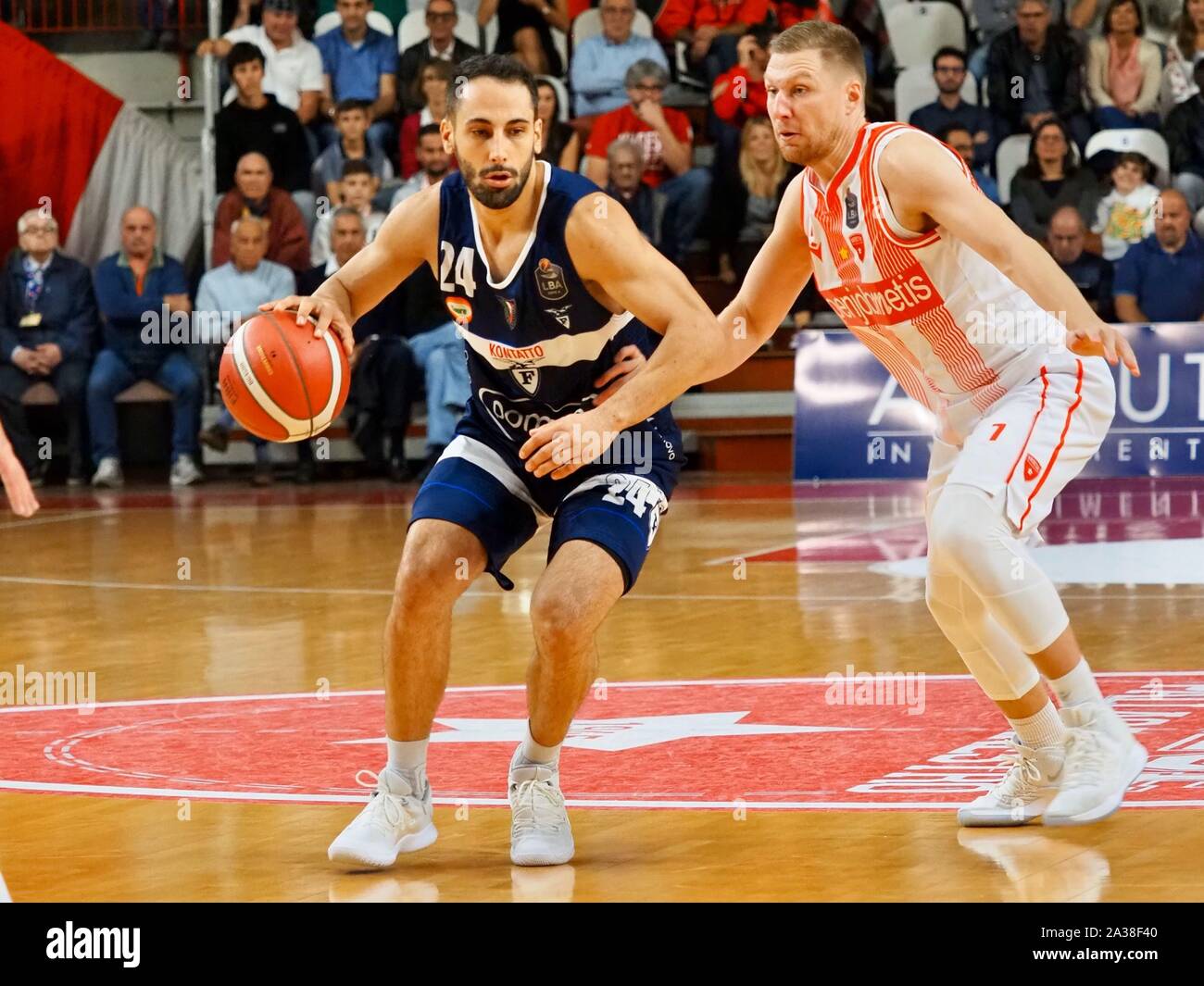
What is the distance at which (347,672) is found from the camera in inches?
296

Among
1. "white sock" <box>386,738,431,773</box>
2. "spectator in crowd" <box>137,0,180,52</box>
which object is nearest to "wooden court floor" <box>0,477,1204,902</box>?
"white sock" <box>386,738,431,773</box>

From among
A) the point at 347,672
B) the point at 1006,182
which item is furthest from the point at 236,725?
the point at 1006,182

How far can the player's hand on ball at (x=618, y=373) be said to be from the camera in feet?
16.2

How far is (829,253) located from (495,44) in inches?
474

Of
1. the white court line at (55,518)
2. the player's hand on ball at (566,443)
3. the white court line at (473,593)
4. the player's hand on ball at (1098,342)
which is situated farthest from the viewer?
the white court line at (55,518)

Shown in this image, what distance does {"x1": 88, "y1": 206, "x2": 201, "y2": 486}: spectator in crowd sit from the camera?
15.6 m

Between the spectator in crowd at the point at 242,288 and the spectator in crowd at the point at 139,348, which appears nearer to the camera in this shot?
the spectator in crowd at the point at 242,288

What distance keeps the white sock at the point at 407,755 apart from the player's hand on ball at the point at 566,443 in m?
0.81

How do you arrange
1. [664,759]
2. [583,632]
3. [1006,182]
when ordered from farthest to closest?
[1006,182]
[664,759]
[583,632]

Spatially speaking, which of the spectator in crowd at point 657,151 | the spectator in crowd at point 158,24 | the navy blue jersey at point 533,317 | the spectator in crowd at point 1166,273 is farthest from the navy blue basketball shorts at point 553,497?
the spectator in crowd at point 158,24

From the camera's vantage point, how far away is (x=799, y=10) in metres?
15.9

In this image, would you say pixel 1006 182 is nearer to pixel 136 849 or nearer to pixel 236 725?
pixel 236 725

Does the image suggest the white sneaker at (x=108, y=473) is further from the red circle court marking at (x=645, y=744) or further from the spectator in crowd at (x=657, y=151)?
the red circle court marking at (x=645, y=744)

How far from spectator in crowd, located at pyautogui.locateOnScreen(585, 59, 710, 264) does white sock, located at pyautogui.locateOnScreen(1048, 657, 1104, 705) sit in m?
10.5
